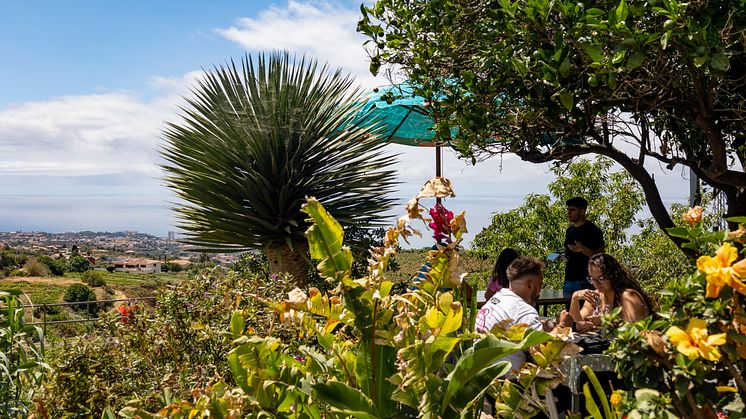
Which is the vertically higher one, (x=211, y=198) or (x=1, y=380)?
(x=211, y=198)

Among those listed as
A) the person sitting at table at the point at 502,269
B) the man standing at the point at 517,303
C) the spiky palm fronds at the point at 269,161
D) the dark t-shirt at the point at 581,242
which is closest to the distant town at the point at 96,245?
the spiky palm fronds at the point at 269,161

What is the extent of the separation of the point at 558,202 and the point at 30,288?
19613 mm

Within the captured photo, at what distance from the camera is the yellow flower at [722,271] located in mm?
1177

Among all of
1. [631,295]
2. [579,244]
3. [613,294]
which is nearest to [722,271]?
[631,295]

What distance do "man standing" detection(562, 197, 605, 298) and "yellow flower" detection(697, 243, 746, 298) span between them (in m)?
4.54

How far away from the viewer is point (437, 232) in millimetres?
1907

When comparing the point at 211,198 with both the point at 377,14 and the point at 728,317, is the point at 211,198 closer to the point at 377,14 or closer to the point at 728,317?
the point at 377,14

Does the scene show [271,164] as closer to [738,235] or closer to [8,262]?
[738,235]

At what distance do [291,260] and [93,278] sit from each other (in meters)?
18.1

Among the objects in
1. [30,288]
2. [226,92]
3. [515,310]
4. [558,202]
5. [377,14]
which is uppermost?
[226,92]

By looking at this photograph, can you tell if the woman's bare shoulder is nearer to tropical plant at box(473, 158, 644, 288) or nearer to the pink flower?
the pink flower

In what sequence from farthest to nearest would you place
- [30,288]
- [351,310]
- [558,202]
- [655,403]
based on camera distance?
1. [30,288]
2. [558,202]
3. [351,310]
4. [655,403]

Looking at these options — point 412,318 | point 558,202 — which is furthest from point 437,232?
point 558,202

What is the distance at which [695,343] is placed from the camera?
1190 mm
